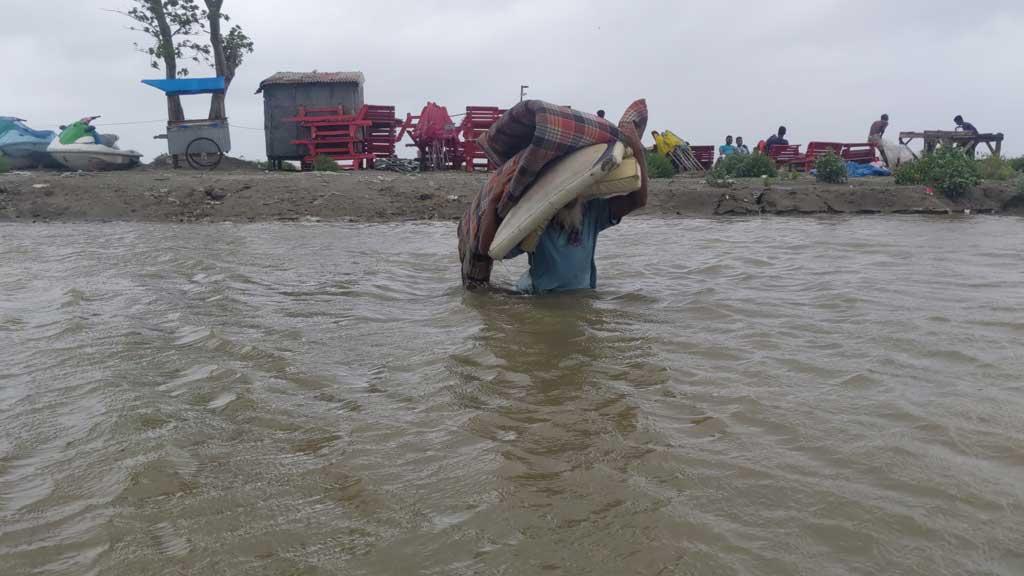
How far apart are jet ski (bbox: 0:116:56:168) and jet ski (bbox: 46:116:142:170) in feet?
1.26

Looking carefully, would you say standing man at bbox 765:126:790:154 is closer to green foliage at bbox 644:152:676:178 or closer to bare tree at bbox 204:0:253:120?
green foliage at bbox 644:152:676:178

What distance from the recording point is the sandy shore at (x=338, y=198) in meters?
11.2

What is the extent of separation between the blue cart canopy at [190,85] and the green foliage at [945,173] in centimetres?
1355

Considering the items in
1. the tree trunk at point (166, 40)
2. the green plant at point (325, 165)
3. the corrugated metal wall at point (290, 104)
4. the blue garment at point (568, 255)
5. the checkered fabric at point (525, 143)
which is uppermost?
the tree trunk at point (166, 40)

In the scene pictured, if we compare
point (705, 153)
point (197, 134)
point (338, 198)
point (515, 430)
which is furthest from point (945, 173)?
point (197, 134)

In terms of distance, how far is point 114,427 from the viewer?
113 inches

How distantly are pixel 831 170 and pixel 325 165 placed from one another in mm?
9730

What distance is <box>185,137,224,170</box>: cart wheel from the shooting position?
1605 centimetres

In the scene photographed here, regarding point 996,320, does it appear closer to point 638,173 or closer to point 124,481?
point 638,173

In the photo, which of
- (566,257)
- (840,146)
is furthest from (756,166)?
(566,257)

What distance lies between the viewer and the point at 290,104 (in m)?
18.0

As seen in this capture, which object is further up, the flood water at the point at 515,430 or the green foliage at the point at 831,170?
the green foliage at the point at 831,170

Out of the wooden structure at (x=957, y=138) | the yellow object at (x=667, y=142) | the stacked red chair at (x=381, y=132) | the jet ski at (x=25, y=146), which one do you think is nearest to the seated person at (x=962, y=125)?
the wooden structure at (x=957, y=138)

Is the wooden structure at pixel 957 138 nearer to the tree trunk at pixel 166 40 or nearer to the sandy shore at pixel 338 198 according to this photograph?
the sandy shore at pixel 338 198
